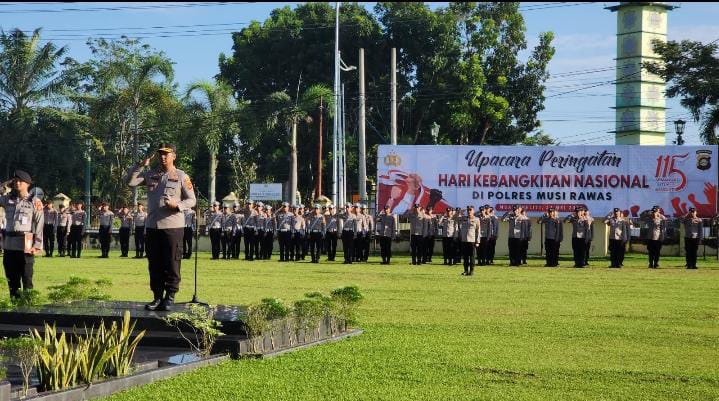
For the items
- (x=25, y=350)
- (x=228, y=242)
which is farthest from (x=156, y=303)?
(x=228, y=242)

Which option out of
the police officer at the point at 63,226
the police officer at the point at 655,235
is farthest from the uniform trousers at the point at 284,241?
the police officer at the point at 655,235

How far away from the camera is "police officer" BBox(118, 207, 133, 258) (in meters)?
37.6

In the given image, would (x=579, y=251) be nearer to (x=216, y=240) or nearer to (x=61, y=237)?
(x=216, y=240)

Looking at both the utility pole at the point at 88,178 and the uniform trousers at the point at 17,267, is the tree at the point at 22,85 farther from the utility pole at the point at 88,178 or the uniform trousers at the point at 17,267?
the uniform trousers at the point at 17,267

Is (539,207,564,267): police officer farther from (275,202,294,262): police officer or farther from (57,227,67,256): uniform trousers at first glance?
(57,227,67,256): uniform trousers

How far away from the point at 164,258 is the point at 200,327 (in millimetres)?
2397

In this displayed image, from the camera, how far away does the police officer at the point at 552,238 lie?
32.7 m

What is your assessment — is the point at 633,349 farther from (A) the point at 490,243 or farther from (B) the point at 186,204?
(A) the point at 490,243

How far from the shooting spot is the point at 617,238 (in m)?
32.1

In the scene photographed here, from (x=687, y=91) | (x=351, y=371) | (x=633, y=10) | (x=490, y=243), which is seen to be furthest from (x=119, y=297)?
(x=633, y=10)

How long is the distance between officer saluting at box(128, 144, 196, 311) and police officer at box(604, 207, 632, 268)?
21.2 m

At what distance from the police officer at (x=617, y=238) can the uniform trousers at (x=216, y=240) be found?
13.1 m

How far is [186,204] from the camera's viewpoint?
12820mm

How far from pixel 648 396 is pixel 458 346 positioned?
3.21m
